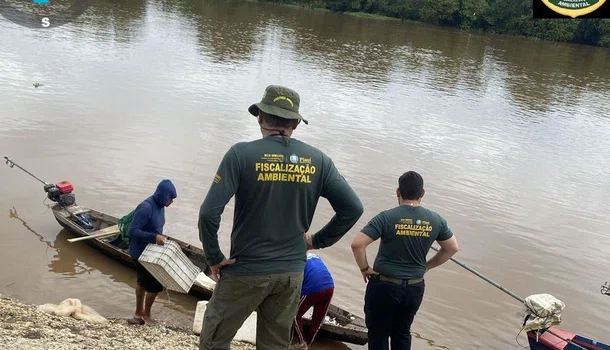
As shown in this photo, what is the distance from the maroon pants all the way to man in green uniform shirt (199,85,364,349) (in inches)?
93.3

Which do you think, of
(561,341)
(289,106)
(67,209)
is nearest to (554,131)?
(561,341)

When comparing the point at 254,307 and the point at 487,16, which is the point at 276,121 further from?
the point at 487,16

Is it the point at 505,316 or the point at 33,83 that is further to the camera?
the point at 33,83

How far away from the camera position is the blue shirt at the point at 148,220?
19.0 feet

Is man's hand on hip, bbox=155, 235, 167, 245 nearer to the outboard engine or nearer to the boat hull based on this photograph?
the boat hull

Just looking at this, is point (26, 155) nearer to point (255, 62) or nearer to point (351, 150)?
point (351, 150)

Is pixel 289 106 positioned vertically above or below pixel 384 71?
above

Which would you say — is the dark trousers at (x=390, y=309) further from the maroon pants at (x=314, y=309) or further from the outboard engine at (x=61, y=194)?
the outboard engine at (x=61, y=194)

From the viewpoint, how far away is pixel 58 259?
29.7 ft

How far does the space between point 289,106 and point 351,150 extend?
13.0m

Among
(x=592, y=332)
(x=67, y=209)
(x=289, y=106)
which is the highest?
(x=289, y=106)

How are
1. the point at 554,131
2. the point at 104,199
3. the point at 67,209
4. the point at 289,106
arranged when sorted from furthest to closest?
1. the point at 554,131
2. the point at 104,199
3. the point at 67,209
4. the point at 289,106

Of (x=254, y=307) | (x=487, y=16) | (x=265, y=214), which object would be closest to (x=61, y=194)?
(x=254, y=307)

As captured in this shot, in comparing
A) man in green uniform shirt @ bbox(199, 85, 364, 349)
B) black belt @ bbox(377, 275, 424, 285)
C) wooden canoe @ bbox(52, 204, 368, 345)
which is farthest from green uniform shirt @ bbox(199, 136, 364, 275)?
wooden canoe @ bbox(52, 204, 368, 345)
